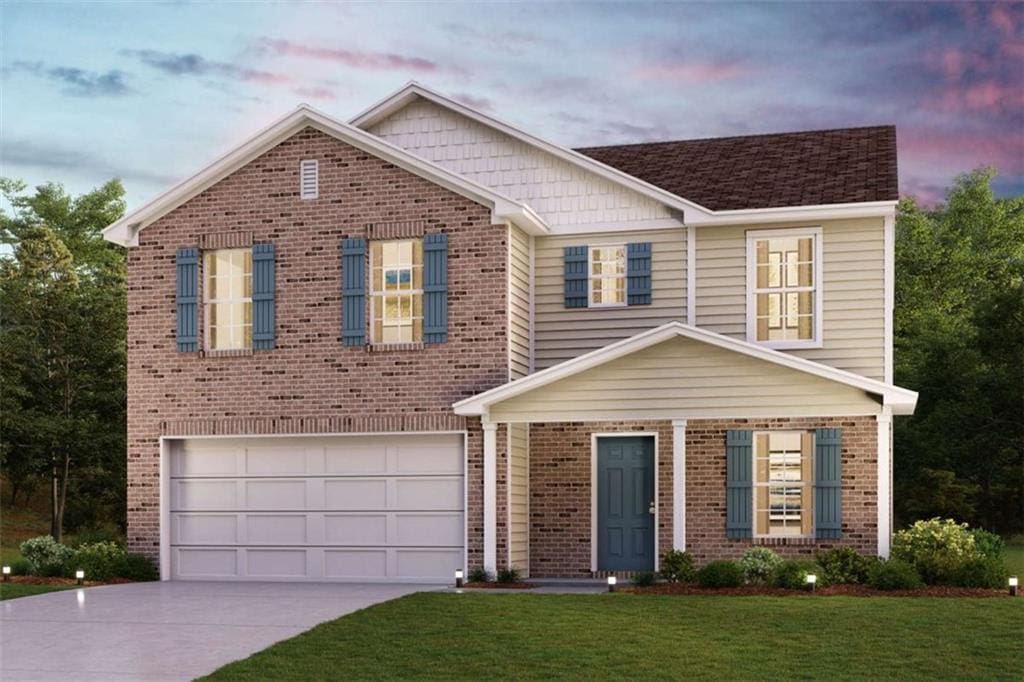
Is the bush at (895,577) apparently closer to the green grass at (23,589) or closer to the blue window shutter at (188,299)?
the blue window shutter at (188,299)

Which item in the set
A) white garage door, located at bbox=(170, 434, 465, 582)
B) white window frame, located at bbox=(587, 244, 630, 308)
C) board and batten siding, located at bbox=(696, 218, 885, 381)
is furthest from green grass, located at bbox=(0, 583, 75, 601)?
board and batten siding, located at bbox=(696, 218, 885, 381)

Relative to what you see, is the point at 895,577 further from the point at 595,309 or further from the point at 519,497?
the point at 595,309

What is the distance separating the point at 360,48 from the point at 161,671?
14.1m

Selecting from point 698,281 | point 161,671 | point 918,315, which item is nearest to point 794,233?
point 698,281

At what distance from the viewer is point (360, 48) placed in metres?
23.4

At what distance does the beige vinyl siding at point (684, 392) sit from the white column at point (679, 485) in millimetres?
234

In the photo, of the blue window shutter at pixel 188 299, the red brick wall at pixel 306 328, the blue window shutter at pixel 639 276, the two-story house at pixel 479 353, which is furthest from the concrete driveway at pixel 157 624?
the blue window shutter at pixel 639 276

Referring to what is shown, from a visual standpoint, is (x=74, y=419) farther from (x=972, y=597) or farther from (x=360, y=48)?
(x=972, y=597)

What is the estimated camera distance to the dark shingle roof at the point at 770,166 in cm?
2038

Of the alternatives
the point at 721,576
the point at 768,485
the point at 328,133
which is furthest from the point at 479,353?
the point at 721,576

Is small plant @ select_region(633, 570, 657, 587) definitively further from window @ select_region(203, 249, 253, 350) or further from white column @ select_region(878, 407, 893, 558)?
window @ select_region(203, 249, 253, 350)

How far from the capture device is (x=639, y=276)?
67.7 ft

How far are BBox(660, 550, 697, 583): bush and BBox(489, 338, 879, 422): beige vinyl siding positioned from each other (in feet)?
6.68

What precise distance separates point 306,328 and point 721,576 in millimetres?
7755
